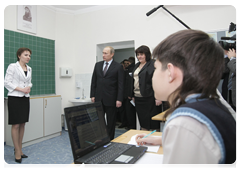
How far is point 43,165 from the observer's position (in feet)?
8.14

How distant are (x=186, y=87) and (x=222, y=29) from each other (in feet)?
11.1

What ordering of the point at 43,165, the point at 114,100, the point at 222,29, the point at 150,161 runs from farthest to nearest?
1. the point at 222,29
2. the point at 114,100
3. the point at 43,165
4. the point at 150,161

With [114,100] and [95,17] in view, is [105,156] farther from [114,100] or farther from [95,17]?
[95,17]

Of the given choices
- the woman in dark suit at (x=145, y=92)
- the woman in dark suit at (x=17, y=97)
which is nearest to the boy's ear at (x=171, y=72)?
the woman in dark suit at (x=145, y=92)

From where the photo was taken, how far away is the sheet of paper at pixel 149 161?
0.86m

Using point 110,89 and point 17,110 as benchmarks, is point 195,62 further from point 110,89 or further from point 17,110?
point 17,110

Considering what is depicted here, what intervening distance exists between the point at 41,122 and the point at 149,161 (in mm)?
3228

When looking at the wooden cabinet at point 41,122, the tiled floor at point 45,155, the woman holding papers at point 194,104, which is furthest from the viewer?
the wooden cabinet at point 41,122

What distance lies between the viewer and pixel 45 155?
286 centimetres

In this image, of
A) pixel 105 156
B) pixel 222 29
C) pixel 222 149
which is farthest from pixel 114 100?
pixel 222 149

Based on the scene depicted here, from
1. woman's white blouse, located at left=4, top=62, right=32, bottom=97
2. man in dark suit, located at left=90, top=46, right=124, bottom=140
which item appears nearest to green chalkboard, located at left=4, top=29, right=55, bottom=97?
woman's white blouse, located at left=4, top=62, right=32, bottom=97

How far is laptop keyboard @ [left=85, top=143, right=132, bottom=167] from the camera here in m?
0.87

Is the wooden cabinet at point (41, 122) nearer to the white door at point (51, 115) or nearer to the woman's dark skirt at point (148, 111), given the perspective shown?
the white door at point (51, 115)

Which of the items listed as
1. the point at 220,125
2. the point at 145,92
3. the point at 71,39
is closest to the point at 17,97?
the point at 145,92
